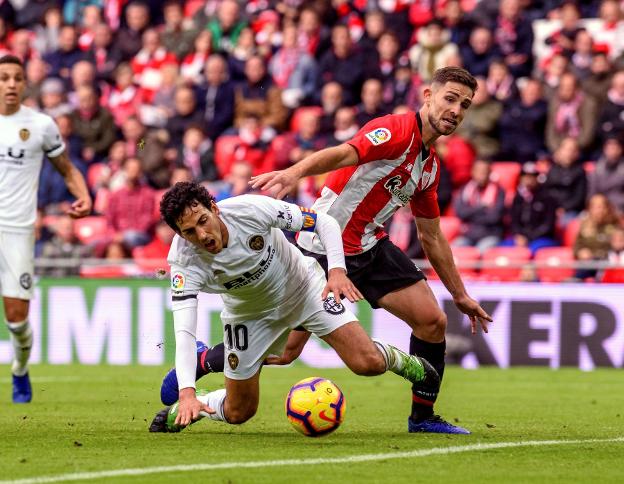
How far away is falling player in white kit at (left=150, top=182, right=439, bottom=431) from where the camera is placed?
23.8 feet

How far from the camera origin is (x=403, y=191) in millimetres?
8617

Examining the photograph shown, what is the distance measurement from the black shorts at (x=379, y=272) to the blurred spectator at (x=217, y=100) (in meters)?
11.0

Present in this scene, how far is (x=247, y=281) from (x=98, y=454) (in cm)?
151

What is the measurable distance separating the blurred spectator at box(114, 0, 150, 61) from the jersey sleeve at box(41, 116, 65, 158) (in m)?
11.1

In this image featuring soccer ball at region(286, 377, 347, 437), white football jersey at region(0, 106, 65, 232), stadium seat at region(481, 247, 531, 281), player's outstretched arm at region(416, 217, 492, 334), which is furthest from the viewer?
stadium seat at region(481, 247, 531, 281)

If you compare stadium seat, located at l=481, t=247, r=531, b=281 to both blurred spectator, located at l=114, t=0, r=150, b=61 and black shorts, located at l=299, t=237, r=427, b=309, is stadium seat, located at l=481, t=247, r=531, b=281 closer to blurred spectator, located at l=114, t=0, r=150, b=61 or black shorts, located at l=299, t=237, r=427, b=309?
black shorts, located at l=299, t=237, r=427, b=309

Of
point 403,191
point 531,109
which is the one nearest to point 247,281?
point 403,191

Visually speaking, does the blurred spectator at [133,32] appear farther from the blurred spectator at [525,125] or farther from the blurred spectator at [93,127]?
the blurred spectator at [525,125]

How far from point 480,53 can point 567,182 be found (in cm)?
274

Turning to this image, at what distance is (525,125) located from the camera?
17.8 metres

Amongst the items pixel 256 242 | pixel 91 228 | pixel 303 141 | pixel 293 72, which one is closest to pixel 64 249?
pixel 91 228

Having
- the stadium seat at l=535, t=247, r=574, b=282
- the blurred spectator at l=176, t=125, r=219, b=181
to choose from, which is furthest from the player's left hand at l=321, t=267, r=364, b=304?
the blurred spectator at l=176, t=125, r=219, b=181

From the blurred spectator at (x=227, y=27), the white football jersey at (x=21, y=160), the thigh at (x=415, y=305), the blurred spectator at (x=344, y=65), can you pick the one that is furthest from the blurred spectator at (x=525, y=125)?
the thigh at (x=415, y=305)

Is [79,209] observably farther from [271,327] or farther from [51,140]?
[271,327]
